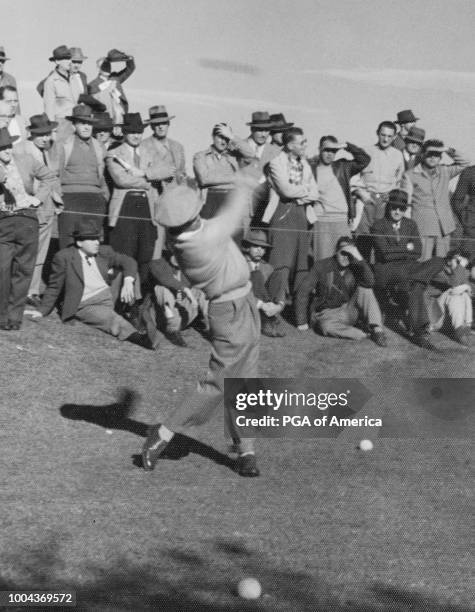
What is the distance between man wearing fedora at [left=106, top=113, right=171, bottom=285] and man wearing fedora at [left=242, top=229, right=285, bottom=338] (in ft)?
3.33

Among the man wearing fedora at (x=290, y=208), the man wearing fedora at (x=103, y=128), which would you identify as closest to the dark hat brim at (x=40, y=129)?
the man wearing fedora at (x=103, y=128)

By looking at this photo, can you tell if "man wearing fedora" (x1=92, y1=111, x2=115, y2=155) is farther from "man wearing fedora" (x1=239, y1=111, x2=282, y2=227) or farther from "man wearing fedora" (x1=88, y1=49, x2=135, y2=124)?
"man wearing fedora" (x1=239, y1=111, x2=282, y2=227)

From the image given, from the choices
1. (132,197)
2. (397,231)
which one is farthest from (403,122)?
(132,197)

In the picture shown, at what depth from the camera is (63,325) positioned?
39.8 ft

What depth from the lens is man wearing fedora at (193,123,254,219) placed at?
1298 cm

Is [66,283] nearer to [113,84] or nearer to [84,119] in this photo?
[84,119]

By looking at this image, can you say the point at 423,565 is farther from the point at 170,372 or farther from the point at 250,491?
the point at 170,372

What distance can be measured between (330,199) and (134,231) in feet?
7.56

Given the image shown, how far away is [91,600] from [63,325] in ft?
20.5

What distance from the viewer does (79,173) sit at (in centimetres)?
1245

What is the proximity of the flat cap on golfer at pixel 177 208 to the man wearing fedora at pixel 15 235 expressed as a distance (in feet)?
12.8

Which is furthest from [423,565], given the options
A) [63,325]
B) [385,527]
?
[63,325]

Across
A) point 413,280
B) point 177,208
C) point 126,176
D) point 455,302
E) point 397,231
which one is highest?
point 177,208

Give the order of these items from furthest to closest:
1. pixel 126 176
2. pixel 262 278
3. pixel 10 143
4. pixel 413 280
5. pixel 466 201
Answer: pixel 466 201 → pixel 413 280 → pixel 262 278 → pixel 126 176 → pixel 10 143
